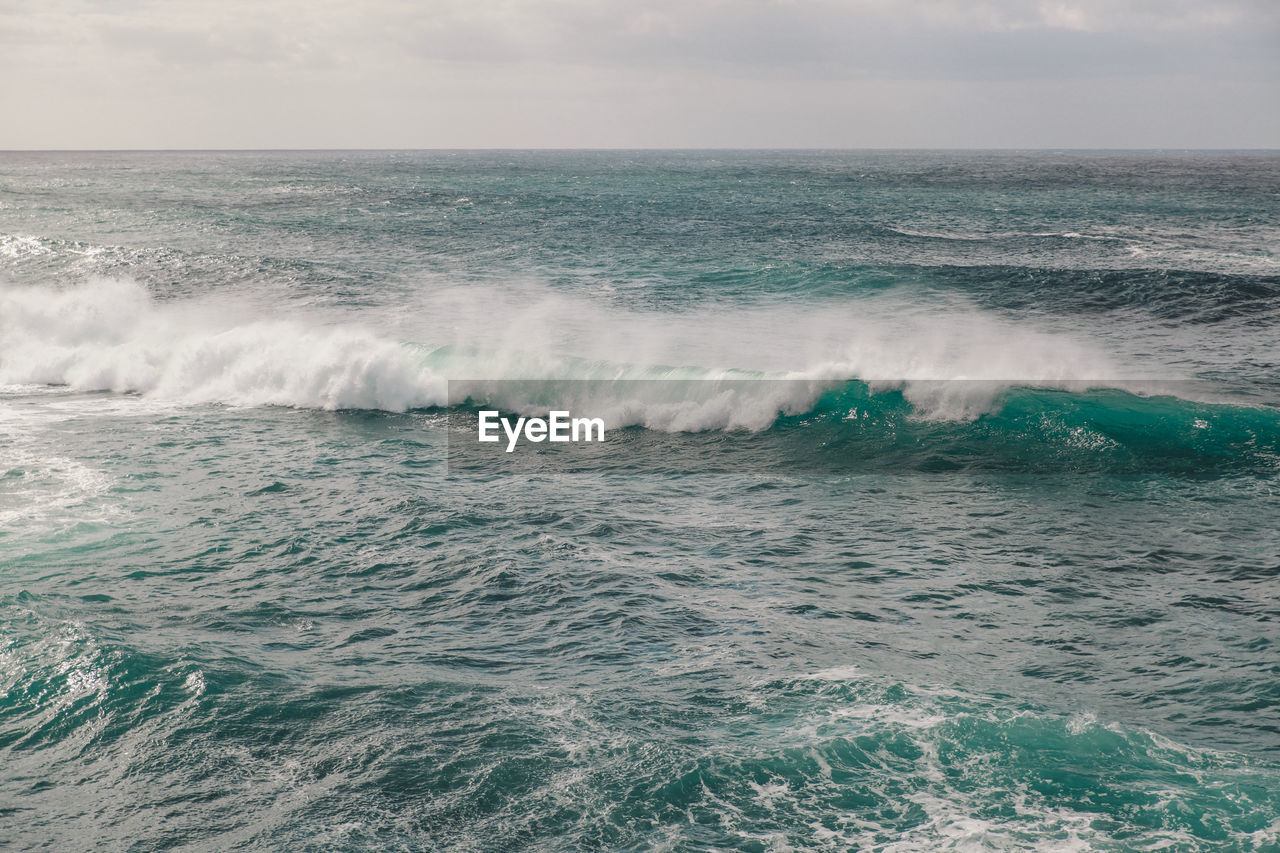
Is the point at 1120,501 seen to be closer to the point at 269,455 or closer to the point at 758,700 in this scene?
the point at 758,700

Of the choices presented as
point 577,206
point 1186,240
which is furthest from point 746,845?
point 577,206
